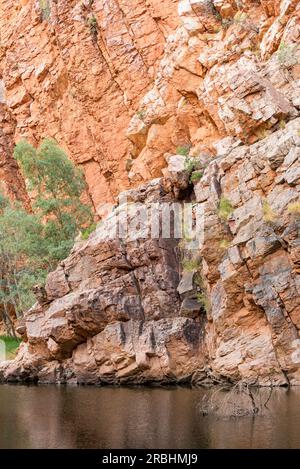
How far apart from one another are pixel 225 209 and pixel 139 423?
675 inches

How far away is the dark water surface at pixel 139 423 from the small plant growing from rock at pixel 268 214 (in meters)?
9.00

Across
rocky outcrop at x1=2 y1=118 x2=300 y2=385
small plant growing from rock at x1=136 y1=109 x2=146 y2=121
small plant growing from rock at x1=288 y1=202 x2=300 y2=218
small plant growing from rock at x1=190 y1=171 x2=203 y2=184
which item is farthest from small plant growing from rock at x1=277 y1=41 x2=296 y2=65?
small plant growing from rock at x1=136 y1=109 x2=146 y2=121

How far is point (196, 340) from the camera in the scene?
35.8 meters

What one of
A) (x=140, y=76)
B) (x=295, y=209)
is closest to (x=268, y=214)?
(x=295, y=209)

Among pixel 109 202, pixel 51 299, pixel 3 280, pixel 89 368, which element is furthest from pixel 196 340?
pixel 3 280

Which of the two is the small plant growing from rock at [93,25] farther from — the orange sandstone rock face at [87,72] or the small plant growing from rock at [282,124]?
the small plant growing from rock at [282,124]

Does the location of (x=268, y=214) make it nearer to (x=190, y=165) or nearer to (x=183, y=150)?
(x=190, y=165)

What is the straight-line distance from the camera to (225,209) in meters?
36.1

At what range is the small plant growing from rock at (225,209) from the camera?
35.9 m

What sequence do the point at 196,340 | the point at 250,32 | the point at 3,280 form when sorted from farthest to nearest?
the point at 3,280 < the point at 250,32 < the point at 196,340

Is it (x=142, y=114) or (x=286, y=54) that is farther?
(x=142, y=114)

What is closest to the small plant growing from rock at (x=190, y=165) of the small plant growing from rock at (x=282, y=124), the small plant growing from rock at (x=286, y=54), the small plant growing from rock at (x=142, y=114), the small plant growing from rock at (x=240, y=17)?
the small plant growing from rock at (x=282, y=124)

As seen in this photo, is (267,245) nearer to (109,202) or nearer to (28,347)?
(28,347)
